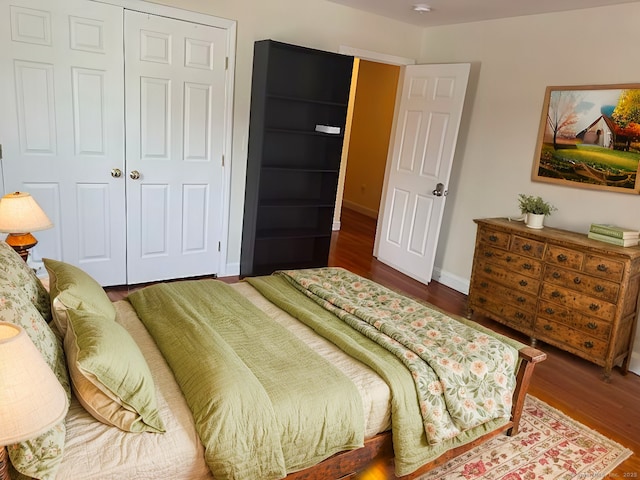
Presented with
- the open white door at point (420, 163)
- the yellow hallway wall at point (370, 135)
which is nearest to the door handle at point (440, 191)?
the open white door at point (420, 163)

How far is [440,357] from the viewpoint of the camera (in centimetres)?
188

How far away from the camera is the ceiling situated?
3.33m

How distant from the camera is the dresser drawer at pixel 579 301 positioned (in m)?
2.88

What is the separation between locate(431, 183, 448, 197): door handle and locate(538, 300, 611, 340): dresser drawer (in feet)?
4.34

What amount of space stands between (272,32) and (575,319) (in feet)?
10.3

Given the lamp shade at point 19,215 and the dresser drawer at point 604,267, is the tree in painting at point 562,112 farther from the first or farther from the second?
the lamp shade at point 19,215

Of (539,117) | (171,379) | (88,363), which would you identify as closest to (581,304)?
(539,117)

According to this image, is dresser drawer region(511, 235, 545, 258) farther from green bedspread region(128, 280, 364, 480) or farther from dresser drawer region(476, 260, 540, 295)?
green bedspread region(128, 280, 364, 480)

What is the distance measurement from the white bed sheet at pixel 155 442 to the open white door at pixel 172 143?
213 centimetres

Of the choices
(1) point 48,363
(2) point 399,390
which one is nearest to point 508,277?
(2) point 399,390

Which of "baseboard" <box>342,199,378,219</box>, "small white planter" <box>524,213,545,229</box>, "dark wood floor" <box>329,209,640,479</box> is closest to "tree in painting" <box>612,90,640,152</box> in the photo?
"small white planter" <box>524,213,545,229</box>

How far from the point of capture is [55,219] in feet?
10.7

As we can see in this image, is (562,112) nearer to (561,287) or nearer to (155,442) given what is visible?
(561,287)

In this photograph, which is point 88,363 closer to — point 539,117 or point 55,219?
point 55,219
